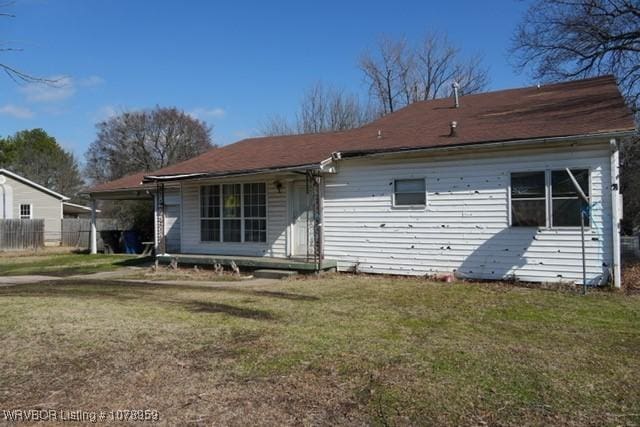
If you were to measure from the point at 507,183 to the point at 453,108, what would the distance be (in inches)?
213

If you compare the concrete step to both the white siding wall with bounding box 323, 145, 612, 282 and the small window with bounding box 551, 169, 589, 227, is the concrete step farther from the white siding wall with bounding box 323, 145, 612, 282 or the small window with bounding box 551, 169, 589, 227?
the small window with bounding box 551, 169, 589, 227

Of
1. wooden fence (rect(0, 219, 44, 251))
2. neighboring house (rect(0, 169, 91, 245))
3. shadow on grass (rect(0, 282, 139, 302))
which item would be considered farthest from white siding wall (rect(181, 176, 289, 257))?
neighboring house (rect(0, 169, 91, 245))

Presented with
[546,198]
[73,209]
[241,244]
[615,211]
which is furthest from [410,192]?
[73,209]

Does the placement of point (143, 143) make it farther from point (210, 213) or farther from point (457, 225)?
point (457, 225)

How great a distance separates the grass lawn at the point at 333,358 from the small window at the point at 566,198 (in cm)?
179

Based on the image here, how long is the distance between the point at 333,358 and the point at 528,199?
7.15 metres

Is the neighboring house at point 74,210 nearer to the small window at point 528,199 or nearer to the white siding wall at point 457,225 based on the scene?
the white siding wall at point 457,225

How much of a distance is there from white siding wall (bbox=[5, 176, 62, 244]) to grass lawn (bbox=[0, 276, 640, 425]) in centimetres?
2666

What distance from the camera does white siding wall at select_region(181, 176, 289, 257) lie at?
14328 mm

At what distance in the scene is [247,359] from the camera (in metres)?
5.52

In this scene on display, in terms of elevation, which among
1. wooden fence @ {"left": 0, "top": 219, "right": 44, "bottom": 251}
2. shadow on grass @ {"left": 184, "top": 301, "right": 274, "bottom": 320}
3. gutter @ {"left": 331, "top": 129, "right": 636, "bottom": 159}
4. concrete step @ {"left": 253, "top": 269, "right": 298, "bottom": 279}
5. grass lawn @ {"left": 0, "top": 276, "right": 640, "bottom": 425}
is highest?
gutter @ {"left": 331, "top": 129, "right": 636, "bottom": 159}

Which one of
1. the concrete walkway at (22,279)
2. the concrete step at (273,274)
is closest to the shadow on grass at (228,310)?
the concrete step at (273,274)

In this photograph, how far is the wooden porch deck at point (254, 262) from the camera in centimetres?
1285

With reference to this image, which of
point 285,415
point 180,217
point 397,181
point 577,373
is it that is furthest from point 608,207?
point 180,217
